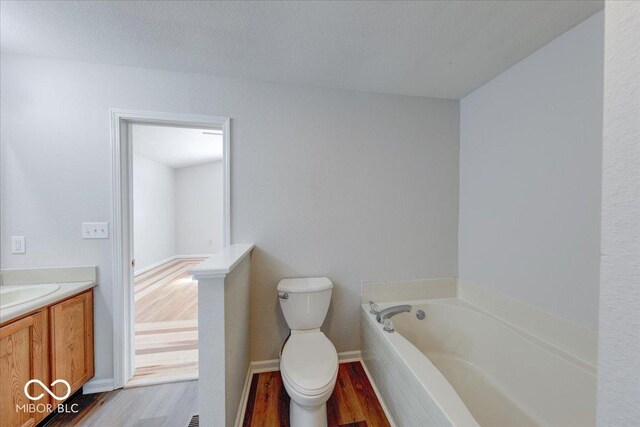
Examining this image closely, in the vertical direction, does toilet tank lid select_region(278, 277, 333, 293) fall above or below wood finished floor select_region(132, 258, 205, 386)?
above

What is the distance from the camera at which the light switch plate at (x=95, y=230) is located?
1591 mm

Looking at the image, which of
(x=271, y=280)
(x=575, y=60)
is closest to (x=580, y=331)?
(x=575, y=60)

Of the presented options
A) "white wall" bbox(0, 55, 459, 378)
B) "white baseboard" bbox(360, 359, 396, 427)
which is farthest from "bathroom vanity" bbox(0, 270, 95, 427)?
"white baseboard" bbox(360, 359, 396, 427)

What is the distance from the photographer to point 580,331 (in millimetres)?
1247

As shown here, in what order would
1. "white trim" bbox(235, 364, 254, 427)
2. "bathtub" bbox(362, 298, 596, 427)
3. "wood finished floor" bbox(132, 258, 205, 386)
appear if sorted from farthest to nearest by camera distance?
"wood finished floor" bbox(132, 258, 205, 386) < "white trim" bbox(235, 364, 254, 427) < "bathtub" bbox(362, 298, 596, 427)

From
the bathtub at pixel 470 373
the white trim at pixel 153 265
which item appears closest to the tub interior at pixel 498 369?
the bathtub at pixel 470 373

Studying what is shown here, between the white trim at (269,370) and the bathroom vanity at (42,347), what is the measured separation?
1055 mm

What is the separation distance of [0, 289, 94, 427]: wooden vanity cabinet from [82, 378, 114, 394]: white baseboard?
0.22 feet

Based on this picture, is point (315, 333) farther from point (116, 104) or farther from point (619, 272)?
point (116, 104)

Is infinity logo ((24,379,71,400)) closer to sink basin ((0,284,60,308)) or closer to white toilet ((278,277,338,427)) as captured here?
sink basin ((0,284,60,308))

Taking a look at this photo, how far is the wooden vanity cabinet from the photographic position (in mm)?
1132

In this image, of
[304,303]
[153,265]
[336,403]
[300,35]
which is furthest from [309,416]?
[153,265]

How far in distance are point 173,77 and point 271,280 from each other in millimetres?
1687

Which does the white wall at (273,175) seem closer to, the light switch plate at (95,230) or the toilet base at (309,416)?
the light switch plate at (95,230)
